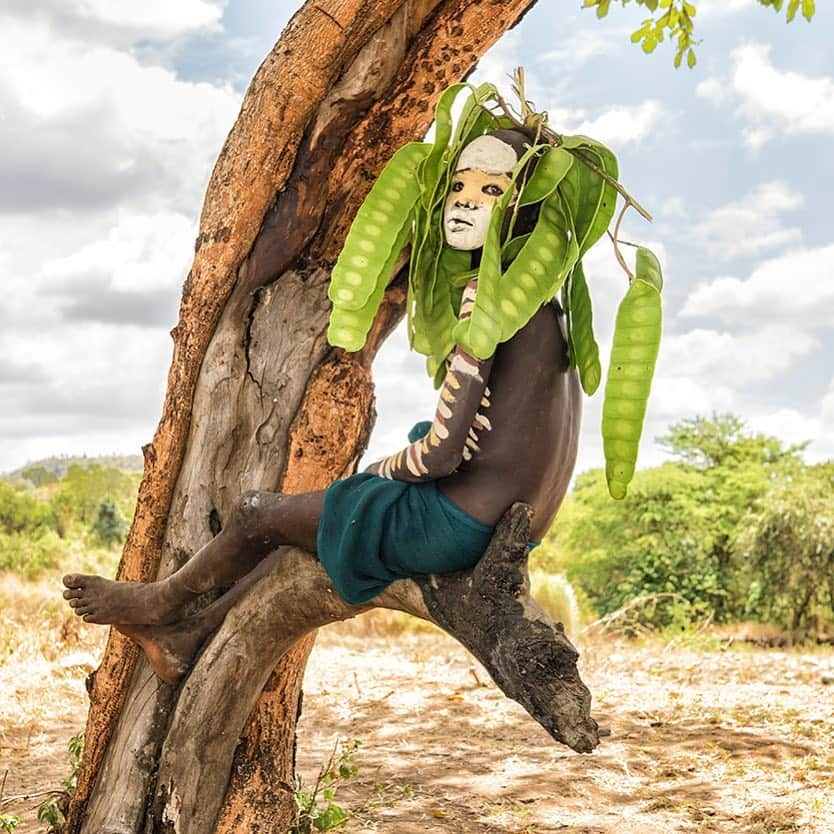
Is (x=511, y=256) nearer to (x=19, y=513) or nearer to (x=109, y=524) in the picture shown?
(x=109, y=524)

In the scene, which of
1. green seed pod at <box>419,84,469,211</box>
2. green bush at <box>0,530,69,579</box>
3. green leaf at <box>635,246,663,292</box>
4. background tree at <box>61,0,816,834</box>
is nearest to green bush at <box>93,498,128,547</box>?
green bush at <box>0,530,69,579</box>

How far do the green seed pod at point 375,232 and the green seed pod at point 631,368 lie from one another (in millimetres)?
689

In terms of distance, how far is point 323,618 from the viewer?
305cm

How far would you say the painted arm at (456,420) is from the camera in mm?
2521

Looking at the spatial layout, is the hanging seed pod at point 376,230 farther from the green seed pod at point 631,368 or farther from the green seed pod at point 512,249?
the green seed pod at point 631,368

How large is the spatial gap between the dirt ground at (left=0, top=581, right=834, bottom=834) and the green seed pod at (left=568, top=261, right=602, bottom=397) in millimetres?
2138

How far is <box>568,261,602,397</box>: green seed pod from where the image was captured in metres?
2.78

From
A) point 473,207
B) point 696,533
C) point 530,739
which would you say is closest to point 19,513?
point 696,533

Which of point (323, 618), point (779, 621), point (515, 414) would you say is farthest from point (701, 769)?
point (779, 621)

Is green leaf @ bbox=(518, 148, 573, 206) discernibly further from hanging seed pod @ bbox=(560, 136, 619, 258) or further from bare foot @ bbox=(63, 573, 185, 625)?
bare foot @ bbox=(63, 573, 185, 625)

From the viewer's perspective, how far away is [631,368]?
2.59 meters

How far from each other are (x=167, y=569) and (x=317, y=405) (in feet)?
2.65

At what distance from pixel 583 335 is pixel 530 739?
3.29 metres

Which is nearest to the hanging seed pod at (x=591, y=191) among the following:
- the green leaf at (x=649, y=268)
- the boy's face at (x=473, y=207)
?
the green leaf at (x=649, y=268)
